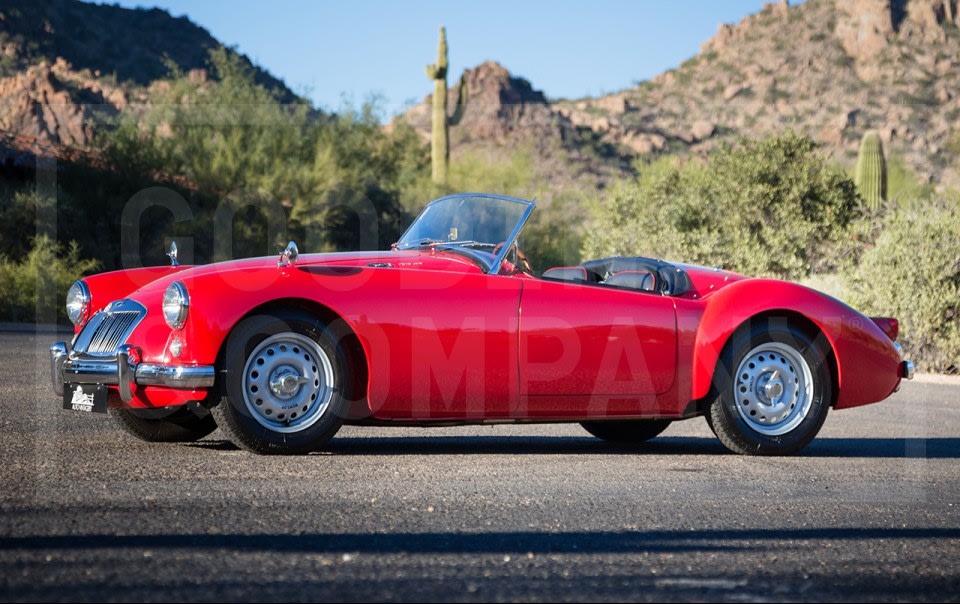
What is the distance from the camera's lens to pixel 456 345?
6262mm

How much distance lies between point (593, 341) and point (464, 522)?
2302mm

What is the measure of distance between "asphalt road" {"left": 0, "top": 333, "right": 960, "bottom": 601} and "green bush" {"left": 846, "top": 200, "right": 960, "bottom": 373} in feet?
30.1

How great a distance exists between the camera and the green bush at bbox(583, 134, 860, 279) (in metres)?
21.3

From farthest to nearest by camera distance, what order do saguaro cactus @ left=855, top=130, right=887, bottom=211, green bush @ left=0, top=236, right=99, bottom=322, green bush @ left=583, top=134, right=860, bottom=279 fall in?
saguaro cactus @ left=855, top=130, right=887, bottom=211 → green bush @ left=0, top=236, right=99, bottom=322 → green bush @ left=583, top=134, right=860, bottom=279

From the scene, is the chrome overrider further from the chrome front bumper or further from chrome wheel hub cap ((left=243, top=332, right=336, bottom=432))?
chrome wheel hub cap ((left=243, top=332, right=336, bottom=432))

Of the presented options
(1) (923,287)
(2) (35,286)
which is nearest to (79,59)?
(2) (35,286)

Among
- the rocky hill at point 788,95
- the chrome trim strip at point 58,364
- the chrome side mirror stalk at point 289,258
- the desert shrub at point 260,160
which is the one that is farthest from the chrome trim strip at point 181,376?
the rocky hill at point 788,95

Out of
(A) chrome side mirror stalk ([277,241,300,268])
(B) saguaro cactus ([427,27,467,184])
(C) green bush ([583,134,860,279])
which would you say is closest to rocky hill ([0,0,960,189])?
(B) saguaro cactus ([427,27,467,184])

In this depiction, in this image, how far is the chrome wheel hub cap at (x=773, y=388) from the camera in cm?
695

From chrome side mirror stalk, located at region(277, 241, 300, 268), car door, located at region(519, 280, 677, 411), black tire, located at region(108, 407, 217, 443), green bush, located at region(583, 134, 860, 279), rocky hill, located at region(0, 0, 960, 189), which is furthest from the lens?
rocky hill, located at region(0, 0, 960, 189)

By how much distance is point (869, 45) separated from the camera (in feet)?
233

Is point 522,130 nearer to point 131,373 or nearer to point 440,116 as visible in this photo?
point 440,116

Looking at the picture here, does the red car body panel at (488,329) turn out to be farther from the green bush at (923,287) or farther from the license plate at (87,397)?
the green bush at (923,287)

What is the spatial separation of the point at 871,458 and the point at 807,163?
16.8m
